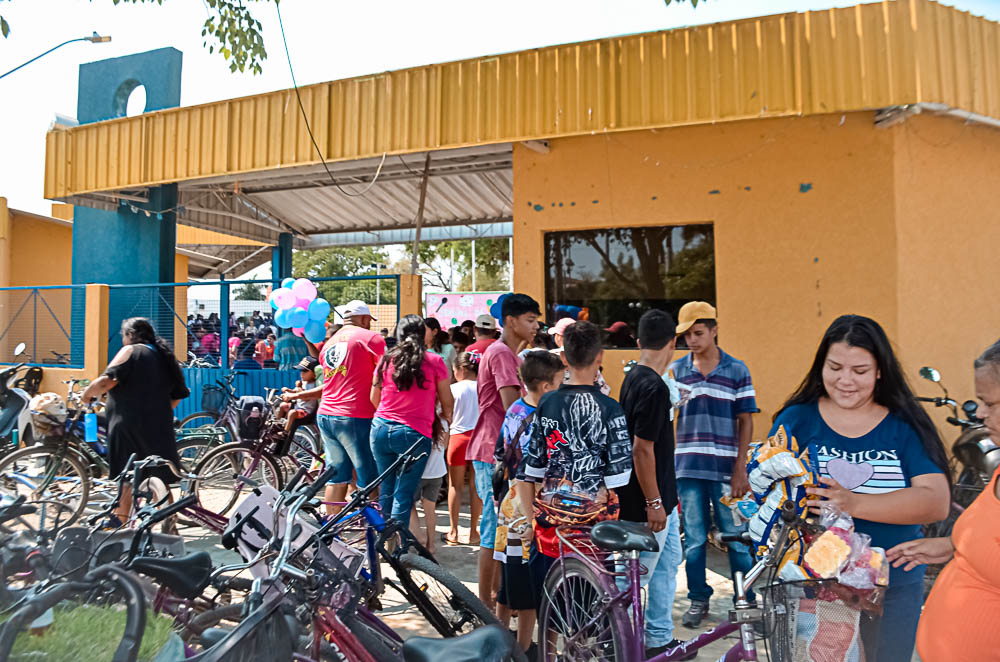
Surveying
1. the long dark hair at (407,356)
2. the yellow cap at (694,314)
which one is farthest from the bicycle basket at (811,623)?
the long dark hair at (407,356)

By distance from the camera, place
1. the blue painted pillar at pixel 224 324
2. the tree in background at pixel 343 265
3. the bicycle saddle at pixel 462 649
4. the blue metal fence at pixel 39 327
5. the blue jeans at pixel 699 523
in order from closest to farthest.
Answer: the bicycle saddle at pixel 462 649
the blue jeans at pixel 699 523
the blue painted pillar at pixel 224 324
the blue metal fence at pixel 39 327
the tree in background at pixel 343 265

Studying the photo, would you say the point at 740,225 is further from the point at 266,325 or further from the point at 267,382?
the point at 266,325

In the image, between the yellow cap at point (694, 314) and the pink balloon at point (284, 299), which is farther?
the pink balloon at point (284, 299)

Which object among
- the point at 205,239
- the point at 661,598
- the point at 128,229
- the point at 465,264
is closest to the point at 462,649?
the point at 661,598

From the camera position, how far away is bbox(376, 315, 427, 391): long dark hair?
4.76 meters

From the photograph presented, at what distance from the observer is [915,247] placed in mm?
5762

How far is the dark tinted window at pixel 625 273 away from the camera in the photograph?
6398 mm

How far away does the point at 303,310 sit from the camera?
7.99 metres

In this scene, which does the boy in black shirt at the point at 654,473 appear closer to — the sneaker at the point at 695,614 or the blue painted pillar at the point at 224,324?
the sneaker at the point at 695,614

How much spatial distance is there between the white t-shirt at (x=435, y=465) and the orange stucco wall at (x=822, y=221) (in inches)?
78.7

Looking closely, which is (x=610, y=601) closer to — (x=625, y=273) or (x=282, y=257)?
(x=625, y=273)

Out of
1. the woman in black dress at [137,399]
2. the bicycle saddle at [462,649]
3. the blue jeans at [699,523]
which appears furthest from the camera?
the woman in black dress at [137,399]

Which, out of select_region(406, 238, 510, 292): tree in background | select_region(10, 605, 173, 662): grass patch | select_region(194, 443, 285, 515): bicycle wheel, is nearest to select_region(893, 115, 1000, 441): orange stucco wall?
select_region(10, 605, 173, 662): grass patch

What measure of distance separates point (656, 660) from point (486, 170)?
285 inches
